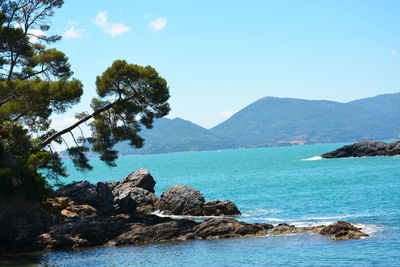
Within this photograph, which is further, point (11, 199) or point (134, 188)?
point (134, 188)

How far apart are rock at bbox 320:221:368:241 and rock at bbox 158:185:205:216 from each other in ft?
48.9

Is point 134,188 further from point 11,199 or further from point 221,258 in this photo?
point 221,258

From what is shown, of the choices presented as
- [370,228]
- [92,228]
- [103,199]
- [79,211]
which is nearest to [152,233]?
[92,228]

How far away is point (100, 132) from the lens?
3784 cm

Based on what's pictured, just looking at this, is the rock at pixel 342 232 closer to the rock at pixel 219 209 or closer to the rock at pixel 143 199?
the rock at pixel 219 209

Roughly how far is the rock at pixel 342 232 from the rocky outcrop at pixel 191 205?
13.9m

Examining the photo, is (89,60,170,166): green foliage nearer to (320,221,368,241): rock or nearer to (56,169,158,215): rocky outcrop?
(56,169,158,215): rocky outcrop

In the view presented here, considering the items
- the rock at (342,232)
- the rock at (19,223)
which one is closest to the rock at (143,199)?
the rock at (19,223)

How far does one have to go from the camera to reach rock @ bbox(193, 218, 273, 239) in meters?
28.3

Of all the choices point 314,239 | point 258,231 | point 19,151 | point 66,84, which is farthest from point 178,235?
point 66,84

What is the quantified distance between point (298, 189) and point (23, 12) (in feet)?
142

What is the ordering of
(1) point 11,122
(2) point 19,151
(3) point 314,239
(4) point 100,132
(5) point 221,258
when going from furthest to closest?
(4) point 100,132, (2) point 19,151, (1) point 11,122, (3) point 314,239, (5) point 221,258

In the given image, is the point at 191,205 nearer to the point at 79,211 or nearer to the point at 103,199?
the point at 103,199

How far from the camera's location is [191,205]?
40.3 m
